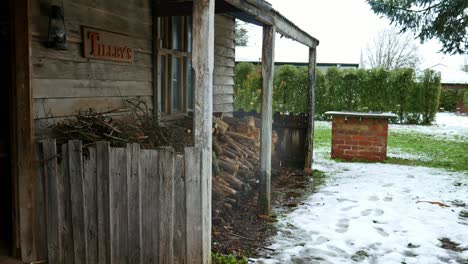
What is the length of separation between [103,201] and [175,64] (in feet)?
11.2

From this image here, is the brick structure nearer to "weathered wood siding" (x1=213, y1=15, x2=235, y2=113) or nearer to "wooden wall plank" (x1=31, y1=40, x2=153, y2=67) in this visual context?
"weathered wood siding" (x1=213, y1=15, x2=235, y2=113)

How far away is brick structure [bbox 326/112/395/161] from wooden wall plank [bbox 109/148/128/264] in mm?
6814

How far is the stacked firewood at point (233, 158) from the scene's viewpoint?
5.39 meters

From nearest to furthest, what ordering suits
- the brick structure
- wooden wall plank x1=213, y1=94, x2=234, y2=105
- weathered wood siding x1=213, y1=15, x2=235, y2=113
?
weathered wood siding x1=213, y1=15, x2=235, y2=113 → wooden wall plank x1=213, y1=94, x2=234, y2=105 → the brick structure

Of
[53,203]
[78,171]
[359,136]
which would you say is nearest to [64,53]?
[78,171]

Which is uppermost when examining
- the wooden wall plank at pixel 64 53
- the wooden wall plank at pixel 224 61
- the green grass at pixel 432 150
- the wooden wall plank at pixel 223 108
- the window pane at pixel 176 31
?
the window pane at pixel 176 31

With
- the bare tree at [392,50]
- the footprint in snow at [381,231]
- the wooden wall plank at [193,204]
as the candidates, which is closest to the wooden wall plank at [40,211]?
the wooden wall plank at [193,204]

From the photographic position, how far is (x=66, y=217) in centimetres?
337

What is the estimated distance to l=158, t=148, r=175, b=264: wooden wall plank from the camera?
10.0 feet

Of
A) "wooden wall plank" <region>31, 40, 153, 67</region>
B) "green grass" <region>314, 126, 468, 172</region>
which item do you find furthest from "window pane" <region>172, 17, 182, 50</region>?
"green grass" <region>314, 126, 468, 172</region>

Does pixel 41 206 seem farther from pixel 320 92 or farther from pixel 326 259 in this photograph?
pixel 320 92

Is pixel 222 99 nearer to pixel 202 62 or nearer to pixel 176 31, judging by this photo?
pixel 176 31

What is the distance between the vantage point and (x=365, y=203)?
599 cm

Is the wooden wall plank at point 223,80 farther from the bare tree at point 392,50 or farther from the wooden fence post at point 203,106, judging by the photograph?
the bare tree at point 392,50
